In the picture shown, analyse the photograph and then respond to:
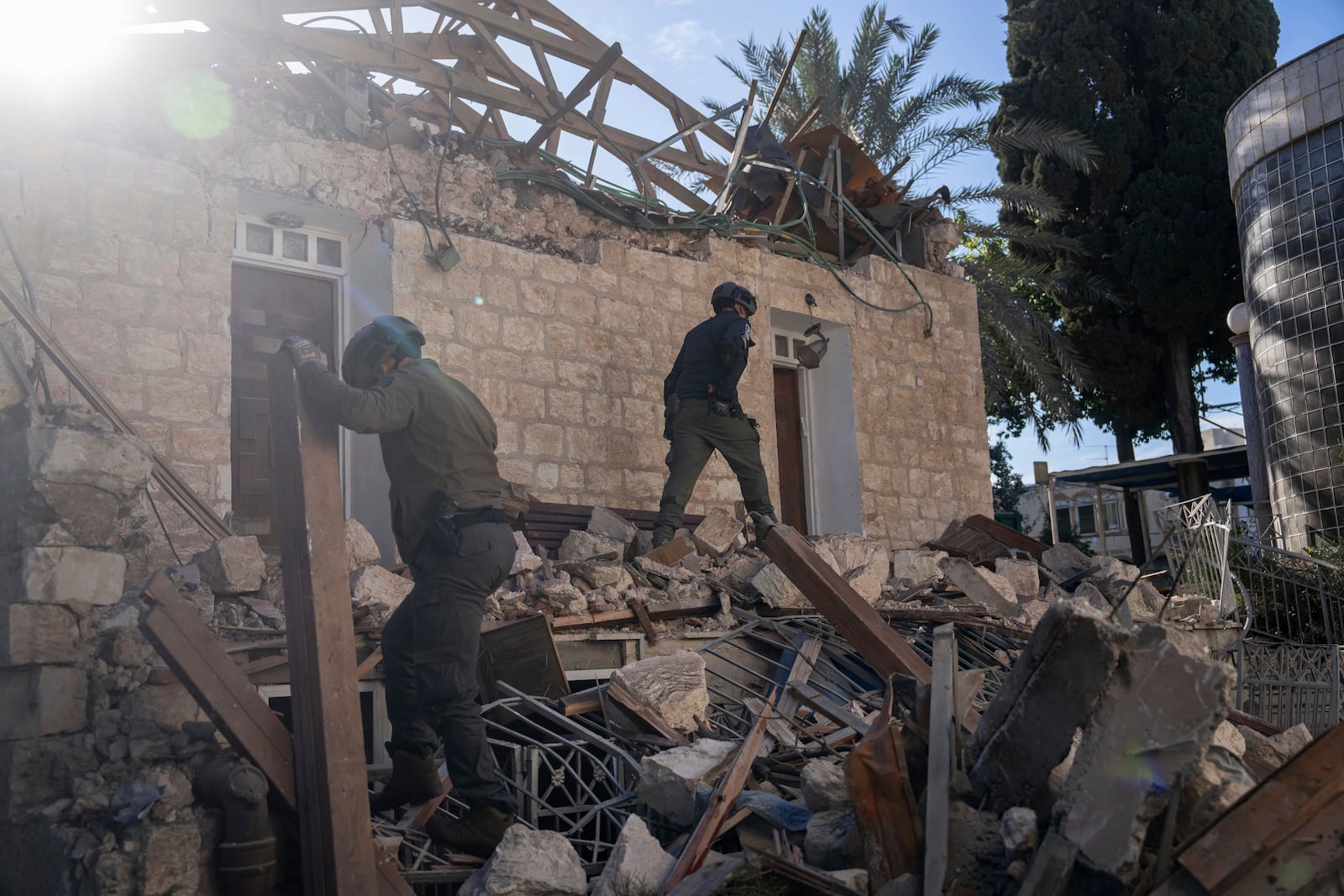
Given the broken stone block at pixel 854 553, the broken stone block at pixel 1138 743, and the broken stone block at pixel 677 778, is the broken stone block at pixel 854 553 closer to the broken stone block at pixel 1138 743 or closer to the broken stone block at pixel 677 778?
the broken stone block at pixel 677 778

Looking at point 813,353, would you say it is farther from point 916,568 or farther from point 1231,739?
point 1231,739

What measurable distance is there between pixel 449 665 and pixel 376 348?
1.32 meters

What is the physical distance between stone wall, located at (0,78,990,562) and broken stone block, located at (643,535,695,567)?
132 cm

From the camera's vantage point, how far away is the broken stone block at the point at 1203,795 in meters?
2.85

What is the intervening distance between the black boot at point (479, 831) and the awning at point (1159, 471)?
1705 centimetres

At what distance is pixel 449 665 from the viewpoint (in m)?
4.02

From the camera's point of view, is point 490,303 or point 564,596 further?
point 490,303

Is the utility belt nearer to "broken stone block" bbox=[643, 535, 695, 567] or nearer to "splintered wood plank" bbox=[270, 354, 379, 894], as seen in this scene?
"splintered wood plank" bbox=[270, 354, 379, 894]

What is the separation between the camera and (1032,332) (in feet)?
52.9

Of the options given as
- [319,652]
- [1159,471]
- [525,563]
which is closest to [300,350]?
[319,652]

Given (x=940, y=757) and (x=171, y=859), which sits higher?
(x=940, y=757)

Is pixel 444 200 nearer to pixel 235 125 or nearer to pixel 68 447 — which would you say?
pixel 235 125

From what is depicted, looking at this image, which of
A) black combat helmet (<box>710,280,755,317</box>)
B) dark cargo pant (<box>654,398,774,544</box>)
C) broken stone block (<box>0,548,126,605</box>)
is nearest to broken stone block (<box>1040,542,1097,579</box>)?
dark cargo pant (<box>654,398,774,544</box>)

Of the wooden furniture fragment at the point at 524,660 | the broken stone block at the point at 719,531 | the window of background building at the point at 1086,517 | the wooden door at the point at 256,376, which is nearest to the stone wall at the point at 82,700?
the wooden furniture fragment at the point at 524,660
